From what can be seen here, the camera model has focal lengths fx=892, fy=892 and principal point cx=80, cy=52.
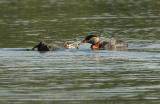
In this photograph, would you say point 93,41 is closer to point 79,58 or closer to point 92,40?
point 92,40

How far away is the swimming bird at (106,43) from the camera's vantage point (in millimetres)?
25455

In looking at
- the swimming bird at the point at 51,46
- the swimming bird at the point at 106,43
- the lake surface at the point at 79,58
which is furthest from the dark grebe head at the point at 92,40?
the swimming bird at the point at 51,46

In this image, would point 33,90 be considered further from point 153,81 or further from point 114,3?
point 114,3

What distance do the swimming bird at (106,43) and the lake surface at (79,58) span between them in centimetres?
26

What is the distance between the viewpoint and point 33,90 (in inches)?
707

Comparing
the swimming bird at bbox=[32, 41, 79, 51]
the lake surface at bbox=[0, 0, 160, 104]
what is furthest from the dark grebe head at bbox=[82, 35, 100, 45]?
the swimming bird at bbox=[32, 41, 79, 51]

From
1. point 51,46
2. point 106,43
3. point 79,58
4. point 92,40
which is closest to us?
point 79,58

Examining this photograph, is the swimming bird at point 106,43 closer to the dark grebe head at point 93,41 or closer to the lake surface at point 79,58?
the dark grebe head at point 93,41

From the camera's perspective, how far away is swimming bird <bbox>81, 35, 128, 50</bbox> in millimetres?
25455

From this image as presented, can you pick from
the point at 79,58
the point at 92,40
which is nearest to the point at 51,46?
the point at 92,40

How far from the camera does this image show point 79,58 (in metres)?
23.5

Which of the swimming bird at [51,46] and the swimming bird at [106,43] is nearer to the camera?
the swimming bird at [106,43]

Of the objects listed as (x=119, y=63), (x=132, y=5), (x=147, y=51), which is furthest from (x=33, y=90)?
(x=132, y=5)

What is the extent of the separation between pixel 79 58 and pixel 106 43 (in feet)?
9.74
